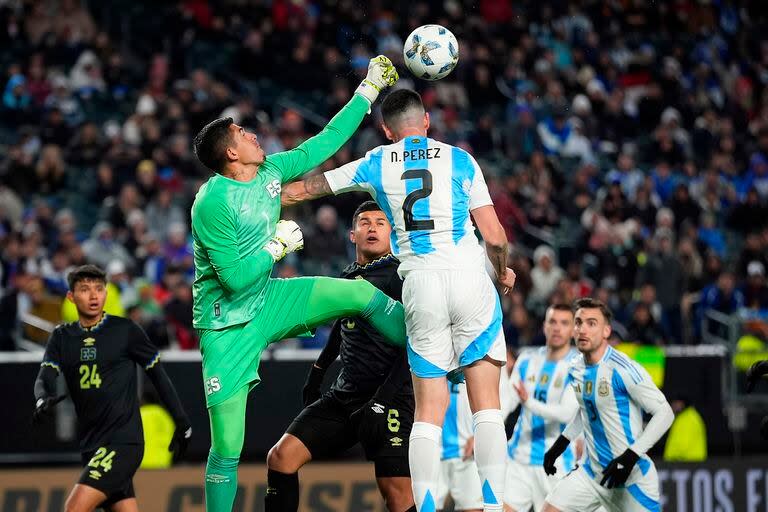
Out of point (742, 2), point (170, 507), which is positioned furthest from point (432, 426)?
point (742, 2)

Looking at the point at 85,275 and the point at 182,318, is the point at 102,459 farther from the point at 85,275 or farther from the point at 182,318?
the point at 182,318

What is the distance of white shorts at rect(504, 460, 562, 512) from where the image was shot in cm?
1075

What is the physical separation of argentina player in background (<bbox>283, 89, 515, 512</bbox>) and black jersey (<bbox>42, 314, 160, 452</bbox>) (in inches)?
89.3

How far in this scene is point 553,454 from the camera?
913 cm

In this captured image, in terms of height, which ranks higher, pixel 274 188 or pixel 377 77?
pixel 377 77

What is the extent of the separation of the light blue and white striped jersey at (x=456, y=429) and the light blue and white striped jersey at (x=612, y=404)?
2.03 metres

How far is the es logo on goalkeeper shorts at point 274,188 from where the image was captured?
301 inches

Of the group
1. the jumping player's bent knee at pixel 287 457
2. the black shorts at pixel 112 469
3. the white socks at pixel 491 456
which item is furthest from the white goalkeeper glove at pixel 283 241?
the black shorts at pixel 112 469

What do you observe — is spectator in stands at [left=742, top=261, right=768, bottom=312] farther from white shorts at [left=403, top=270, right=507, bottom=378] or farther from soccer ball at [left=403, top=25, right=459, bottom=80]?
white shorts at [left=403, top=270, right=507, bottom=378]

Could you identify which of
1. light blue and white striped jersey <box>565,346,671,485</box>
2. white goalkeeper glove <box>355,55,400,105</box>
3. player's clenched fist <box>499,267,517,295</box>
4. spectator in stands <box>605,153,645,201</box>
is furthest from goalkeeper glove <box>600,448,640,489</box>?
spectator in stands <box>605,153,645,201</box>

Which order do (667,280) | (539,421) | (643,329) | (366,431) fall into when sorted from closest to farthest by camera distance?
(366,431) < (539,421) < (643,329) < (667,280)

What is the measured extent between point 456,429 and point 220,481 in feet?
13.4

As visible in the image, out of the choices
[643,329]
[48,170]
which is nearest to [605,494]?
[643,329]

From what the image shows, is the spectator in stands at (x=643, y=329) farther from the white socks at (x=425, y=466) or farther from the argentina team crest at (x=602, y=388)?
the white socks at (x=425, y=466)
